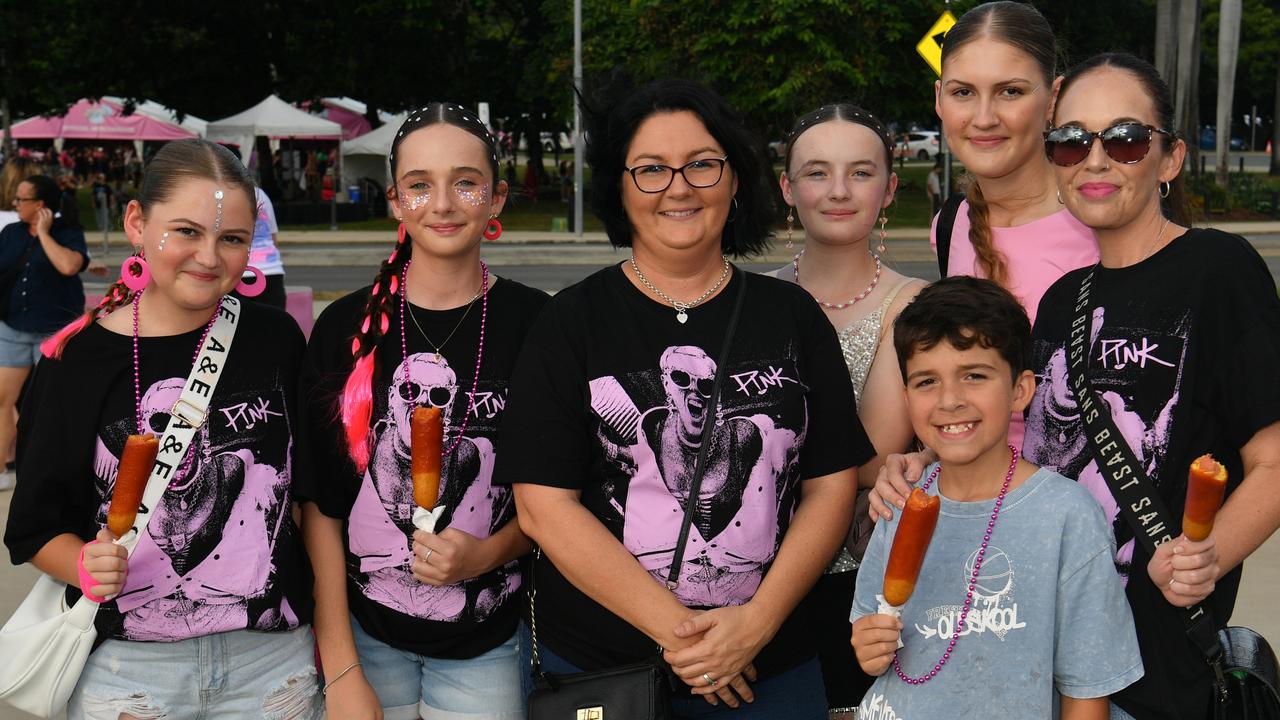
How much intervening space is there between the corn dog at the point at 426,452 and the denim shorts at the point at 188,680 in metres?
0.64

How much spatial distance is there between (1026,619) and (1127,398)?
1.93ft

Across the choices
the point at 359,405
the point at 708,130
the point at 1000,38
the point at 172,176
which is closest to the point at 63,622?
the point at 359,405

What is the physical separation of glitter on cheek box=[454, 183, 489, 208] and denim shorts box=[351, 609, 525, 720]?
1.19 m

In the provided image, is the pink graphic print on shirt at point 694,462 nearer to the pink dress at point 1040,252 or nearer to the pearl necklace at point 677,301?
the pearl necklace at point 677,301

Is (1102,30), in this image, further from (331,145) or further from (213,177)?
(213,177)

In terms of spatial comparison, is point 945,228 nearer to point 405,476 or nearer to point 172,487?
point 405,476

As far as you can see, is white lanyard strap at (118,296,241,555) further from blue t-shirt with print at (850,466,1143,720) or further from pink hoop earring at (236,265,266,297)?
blue t-shirt with print at (850,466,1143,720)

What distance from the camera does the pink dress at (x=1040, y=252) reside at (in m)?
3.48

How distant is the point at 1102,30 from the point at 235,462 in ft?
166

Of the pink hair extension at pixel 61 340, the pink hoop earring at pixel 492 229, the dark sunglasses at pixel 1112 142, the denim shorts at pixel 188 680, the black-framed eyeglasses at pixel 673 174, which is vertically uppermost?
the dark sunglasses at pixel 1112 142

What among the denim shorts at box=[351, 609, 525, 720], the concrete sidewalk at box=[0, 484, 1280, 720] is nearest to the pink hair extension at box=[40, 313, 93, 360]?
the denim shorts at box=[351, 609, 525, 720]

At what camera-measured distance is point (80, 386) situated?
298cm

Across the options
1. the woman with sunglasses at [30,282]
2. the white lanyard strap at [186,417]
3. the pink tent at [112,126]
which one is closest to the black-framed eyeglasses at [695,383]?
the white lanyard strap at [186,417]

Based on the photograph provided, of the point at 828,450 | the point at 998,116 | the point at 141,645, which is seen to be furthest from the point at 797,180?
the point at 141,645
